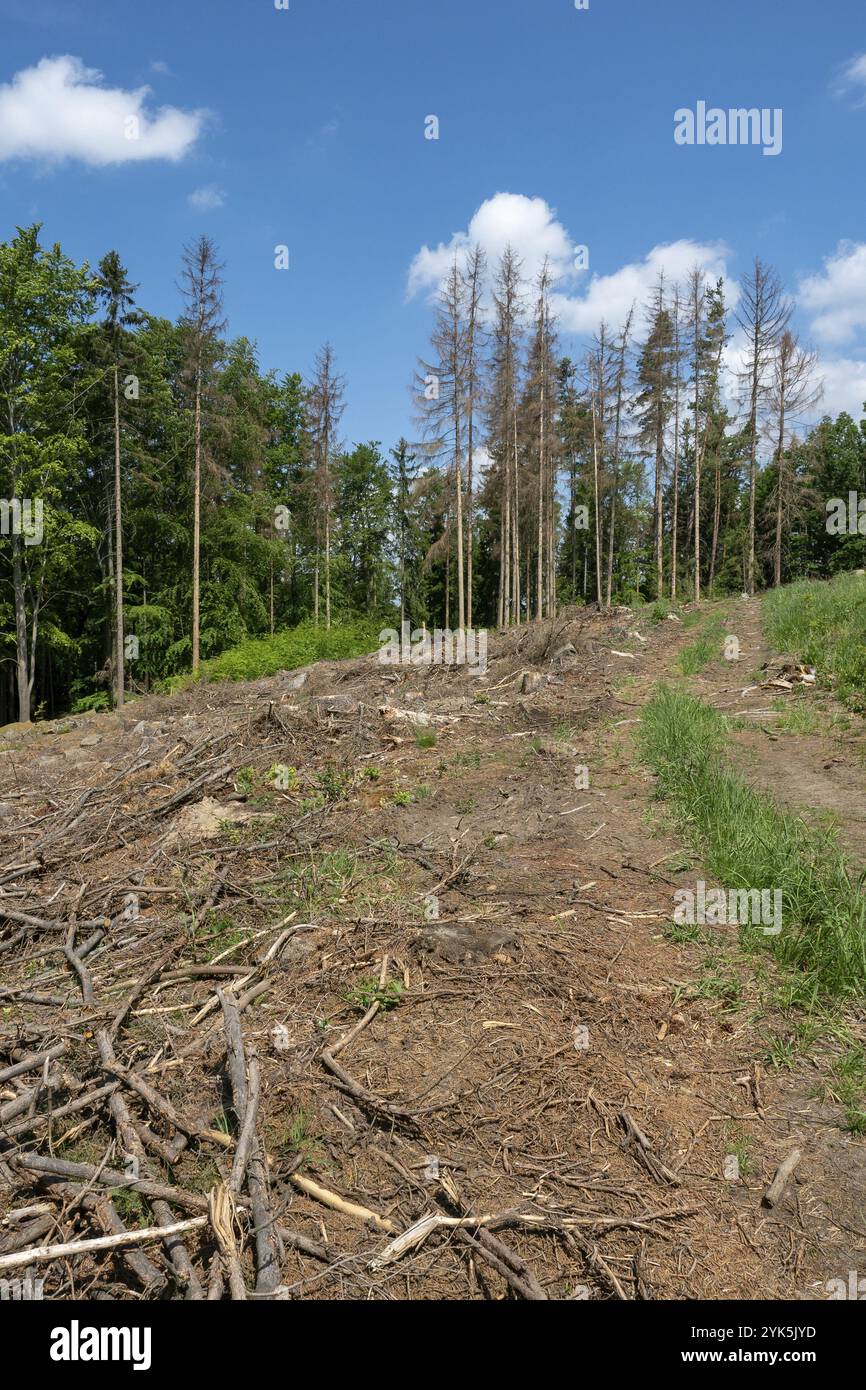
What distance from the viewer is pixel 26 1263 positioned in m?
2.85

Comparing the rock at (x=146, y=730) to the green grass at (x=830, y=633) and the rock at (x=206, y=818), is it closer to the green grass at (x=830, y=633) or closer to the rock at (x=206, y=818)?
the rock at (x=206, y=818)

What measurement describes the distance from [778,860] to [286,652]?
66.4ft

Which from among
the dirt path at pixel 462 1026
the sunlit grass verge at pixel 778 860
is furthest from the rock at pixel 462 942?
the sunlit grass verge at pixel 778 860

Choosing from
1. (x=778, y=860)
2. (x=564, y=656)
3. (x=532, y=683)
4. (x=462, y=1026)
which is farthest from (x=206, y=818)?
(x=564, y=656)

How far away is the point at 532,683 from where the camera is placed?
1341 cm

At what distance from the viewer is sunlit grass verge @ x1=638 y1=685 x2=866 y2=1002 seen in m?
4.54

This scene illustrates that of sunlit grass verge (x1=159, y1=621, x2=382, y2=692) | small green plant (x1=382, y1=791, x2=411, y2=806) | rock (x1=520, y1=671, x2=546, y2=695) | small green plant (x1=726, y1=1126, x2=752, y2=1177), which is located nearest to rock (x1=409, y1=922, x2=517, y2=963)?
small green plant (x1=726, y1=1126, x2=752, y2=1177)

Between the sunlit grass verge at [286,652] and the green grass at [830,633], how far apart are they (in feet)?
43.0

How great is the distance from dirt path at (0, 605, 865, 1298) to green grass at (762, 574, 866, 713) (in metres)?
2.66

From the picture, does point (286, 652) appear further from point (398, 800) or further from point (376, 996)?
point (376, 996)

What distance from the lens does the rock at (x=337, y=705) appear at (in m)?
11.7

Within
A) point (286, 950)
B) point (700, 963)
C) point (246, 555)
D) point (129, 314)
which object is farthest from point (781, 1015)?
point (246, 555)
